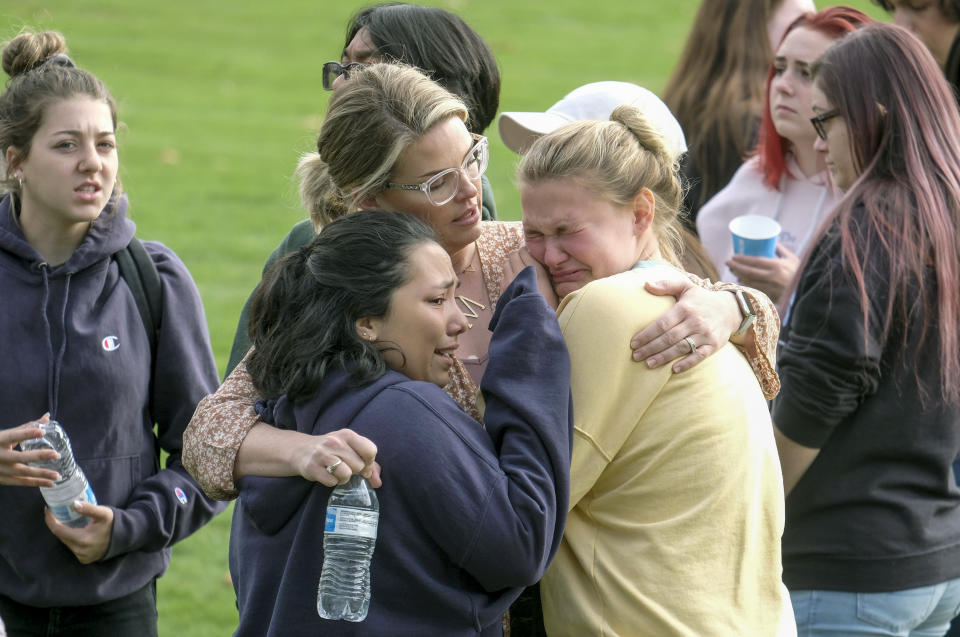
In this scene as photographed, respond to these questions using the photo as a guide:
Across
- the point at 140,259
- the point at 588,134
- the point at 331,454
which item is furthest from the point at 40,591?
the point at 588,134

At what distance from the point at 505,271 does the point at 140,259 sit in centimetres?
131

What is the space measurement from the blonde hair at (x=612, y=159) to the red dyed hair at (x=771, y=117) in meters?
1.88

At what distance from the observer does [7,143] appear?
11.8 feet

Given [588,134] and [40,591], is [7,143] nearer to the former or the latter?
[40,591]

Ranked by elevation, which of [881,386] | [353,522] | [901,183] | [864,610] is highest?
[901,183]

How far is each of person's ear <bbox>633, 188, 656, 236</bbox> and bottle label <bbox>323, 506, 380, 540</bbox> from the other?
38.7 inches

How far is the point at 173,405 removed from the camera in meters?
3.67

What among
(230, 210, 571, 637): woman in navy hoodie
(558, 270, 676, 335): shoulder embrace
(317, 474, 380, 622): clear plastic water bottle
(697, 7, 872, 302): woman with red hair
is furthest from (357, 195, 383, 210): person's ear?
(697, 7, 872, 302): woman with red hair

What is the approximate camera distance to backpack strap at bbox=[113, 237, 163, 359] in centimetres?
363

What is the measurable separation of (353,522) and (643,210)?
3.41 feet

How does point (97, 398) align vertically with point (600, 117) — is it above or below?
below

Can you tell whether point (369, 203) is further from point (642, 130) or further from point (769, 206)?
point (769, 206)

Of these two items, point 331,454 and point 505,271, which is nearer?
point 331,454

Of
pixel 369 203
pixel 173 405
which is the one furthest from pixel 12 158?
pixel 369 203
